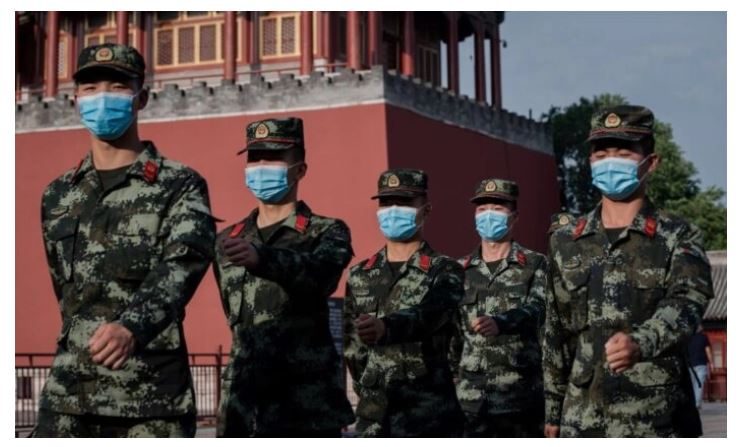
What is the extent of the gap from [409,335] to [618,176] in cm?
187

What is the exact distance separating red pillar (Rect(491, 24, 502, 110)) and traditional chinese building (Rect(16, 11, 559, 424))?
0.33 feet

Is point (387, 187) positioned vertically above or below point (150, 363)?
above

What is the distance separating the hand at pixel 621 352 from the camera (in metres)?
5.41

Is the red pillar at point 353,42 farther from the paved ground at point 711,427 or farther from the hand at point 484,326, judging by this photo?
the hand at point 484,326

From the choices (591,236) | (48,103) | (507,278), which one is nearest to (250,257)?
(591,236)

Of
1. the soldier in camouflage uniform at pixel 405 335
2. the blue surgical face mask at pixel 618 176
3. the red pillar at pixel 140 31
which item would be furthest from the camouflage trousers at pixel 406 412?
the red pillar at pixel 140 31

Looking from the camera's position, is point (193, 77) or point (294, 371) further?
point (193, 77)

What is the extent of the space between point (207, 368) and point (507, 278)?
38.8 ft

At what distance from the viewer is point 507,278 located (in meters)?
9.77

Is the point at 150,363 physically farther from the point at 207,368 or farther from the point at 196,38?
the point at 196,38

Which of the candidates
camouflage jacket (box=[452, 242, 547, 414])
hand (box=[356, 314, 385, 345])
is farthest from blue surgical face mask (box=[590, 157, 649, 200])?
camouflage jacket (box=[452, 242, 547, 414])

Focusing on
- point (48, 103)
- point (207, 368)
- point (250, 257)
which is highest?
point (48, 103)

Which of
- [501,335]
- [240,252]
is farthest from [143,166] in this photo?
[501,335]

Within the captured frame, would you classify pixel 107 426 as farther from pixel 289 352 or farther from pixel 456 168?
pixel 456 168
